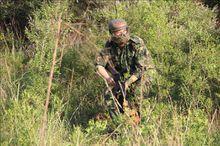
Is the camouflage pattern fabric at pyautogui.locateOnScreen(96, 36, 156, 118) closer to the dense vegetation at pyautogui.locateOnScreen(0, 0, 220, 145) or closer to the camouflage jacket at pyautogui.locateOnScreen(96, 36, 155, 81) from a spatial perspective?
the camouflage jacket at pyautogui.locateOnScreen(96, 36, 155, 81)

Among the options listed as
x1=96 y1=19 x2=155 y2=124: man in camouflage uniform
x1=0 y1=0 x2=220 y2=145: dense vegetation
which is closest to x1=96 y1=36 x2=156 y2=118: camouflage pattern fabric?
x1=96 y1=19 x2=155 y2=124: man in camouflage uniform

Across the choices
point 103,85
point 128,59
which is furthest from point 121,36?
point 103,85

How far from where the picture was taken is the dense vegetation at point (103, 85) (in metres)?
4.90

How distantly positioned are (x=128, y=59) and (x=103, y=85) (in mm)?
1090

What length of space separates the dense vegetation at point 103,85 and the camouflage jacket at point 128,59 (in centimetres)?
27

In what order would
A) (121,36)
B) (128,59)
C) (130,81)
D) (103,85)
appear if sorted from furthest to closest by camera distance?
1. (103,85)
2. (128,59)
3. (121,36)
4. (130,81)

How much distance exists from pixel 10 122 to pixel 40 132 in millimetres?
710

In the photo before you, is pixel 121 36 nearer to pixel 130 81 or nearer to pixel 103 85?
pixel 130 81

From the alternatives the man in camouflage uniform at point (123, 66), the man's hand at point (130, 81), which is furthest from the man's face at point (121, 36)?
the man's hand at point (130, 81)

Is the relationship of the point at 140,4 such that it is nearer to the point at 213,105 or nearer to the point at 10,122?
the point at 213,105

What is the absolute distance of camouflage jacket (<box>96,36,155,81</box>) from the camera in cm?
627

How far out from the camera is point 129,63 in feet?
21.2

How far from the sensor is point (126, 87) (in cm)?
603

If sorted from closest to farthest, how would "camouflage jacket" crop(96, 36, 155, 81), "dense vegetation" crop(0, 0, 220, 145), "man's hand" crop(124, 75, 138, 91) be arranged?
"dense vegetation" crop(0, 0, 220, 145) < "man's hand" crop(124, 75, 138, 91) < "camouflage jacket" crop(96, 36, 155, 81)
